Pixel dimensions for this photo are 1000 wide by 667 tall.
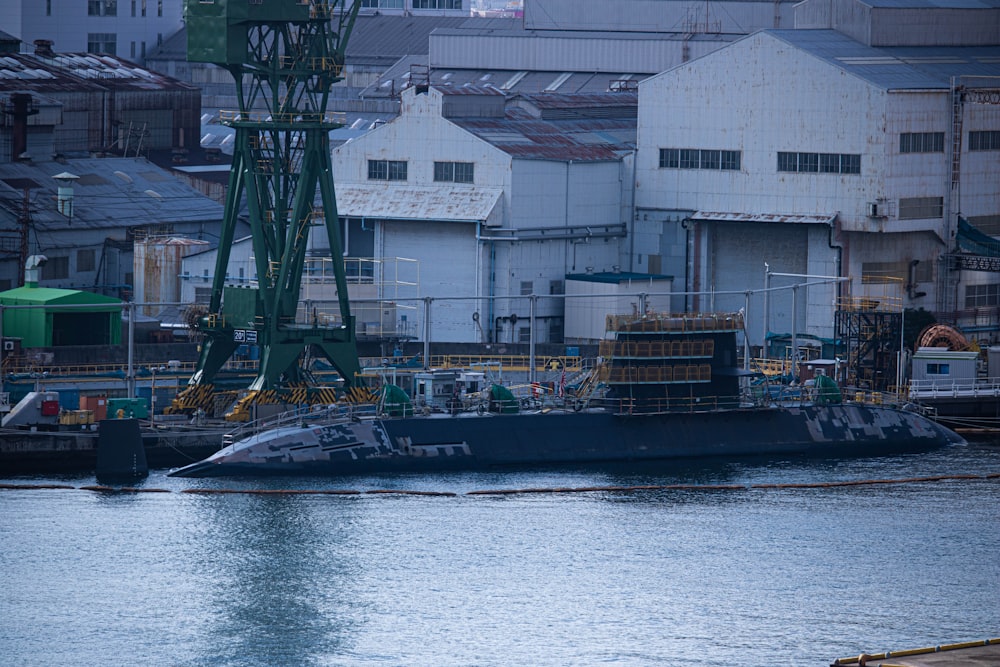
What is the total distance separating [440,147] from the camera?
8356 cm

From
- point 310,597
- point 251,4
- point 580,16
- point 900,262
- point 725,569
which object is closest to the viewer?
point 310,597

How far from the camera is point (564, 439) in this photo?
223 feet

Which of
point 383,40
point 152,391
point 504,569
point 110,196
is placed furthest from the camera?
point 383,40

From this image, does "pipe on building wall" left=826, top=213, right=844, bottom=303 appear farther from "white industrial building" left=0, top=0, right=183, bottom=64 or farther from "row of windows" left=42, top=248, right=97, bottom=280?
"white industrial building" left=0, top=0, right=183, bottom=64

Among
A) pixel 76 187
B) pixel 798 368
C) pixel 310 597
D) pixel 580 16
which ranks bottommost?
pixel 310 597

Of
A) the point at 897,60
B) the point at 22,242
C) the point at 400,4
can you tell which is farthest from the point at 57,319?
the point at 400,4

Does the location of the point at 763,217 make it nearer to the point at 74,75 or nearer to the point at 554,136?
the point at 554,136

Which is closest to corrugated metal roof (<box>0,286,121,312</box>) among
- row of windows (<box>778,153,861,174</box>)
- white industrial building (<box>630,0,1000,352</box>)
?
white industrial building (<box>630,0,1000,352</box>)

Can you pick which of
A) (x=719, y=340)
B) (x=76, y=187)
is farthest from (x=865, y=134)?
(x=76, y=187)

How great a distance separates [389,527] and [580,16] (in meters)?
55.9

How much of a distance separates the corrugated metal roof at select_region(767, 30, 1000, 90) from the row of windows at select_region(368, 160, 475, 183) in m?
13.6

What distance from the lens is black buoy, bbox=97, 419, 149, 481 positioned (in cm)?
6256

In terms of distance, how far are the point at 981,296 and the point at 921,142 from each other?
8.08 m

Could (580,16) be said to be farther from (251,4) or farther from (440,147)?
(251,4)
